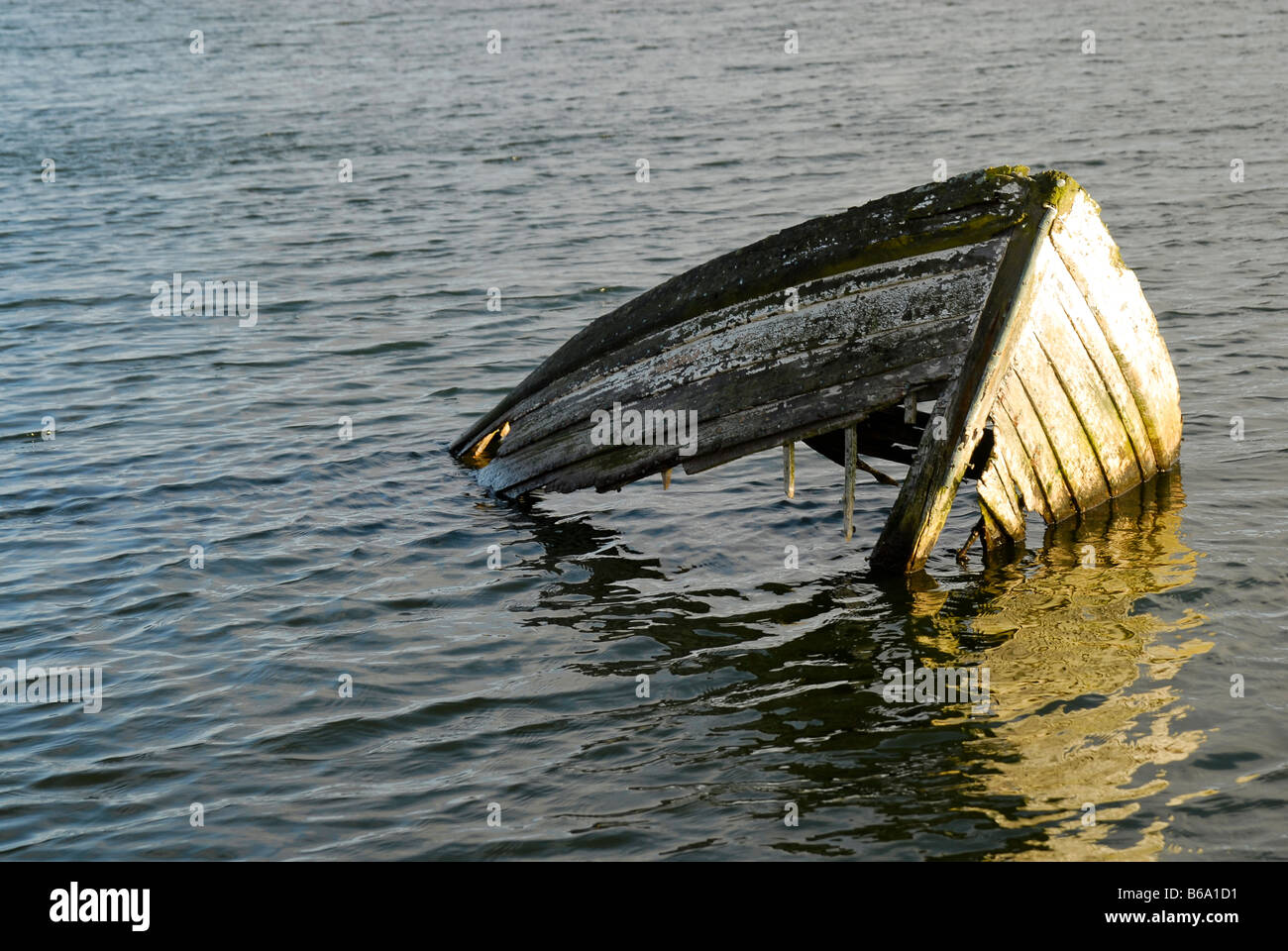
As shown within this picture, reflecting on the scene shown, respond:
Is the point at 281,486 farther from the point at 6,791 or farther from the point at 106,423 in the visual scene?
the point at 6,791

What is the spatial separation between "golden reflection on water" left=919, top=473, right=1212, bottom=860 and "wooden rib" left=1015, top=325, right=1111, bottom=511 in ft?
0.71

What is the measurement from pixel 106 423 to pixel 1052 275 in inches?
328

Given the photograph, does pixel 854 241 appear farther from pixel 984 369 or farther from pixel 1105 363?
pixel 1105 363

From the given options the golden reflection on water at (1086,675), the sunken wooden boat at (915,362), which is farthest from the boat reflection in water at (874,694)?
the sunken wooden boat at (915,362)

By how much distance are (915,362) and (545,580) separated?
2850mm

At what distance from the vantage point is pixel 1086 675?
7.18m

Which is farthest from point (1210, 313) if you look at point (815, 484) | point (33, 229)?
point (33, 229)

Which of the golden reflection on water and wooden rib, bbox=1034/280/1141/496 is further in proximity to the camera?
wooden rib, bbox=1034/280/1141/496

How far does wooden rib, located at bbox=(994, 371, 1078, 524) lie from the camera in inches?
317

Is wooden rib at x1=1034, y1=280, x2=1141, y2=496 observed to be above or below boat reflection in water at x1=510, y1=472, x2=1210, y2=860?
above

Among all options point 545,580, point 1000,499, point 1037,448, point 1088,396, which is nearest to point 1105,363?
point 1088,396

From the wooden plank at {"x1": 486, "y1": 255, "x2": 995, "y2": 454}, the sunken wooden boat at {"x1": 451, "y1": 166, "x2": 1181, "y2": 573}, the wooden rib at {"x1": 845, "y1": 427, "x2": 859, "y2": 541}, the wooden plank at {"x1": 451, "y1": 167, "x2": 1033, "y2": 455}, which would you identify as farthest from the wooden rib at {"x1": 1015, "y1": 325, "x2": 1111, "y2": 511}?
the wooden rib at {"x1": 845, "y1": 427, "x2": 859, "y2": 541}

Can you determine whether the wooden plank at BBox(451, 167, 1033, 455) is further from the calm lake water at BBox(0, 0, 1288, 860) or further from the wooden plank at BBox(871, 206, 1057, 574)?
the calm lake water at BBox(0, 0, 1288, 860)

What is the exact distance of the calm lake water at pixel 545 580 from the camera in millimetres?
6285
